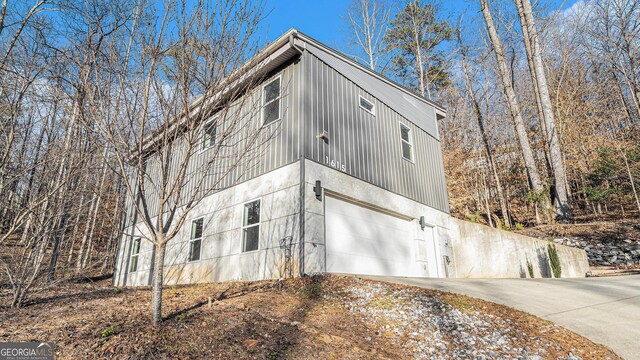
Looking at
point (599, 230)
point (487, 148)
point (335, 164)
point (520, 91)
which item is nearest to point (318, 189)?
point (335, 164)

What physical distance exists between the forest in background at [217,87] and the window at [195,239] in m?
1.08

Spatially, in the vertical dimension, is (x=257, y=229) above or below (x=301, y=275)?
above

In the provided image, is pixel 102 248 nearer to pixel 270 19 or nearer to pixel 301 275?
pixel 301 275

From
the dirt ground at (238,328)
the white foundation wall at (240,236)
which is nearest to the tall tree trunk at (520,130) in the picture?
the dirt ground at (238,328)

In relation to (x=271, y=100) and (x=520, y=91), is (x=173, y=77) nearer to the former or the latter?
(x=271, y=100)

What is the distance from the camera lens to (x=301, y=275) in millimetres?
6559

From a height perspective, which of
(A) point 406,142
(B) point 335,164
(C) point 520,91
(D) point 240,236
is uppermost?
(C) point 520,91

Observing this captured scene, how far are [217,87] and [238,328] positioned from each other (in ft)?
10.1

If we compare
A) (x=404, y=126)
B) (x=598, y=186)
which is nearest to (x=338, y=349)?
(x=404, y=126)

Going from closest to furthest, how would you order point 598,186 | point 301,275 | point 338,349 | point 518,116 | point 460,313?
point 338,349 < point 460,313 < point 301,275 < point 598,186 < point 518,116

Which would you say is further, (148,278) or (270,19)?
(148,278)

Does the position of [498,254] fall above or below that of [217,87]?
below

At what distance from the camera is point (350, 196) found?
8148mm

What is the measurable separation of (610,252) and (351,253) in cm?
1098
